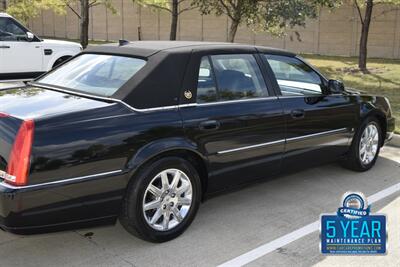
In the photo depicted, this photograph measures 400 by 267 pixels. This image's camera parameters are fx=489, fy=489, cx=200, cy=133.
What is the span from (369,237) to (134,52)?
2.53 metres

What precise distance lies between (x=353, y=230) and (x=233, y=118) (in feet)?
4.50

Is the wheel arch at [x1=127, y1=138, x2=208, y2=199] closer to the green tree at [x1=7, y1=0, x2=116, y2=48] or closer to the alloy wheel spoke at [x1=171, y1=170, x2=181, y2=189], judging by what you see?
the alloy wheel spoke at [x1=171, y1=170, x2=181, y2=189]

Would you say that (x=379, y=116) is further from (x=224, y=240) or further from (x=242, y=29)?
(x=242, y=29)

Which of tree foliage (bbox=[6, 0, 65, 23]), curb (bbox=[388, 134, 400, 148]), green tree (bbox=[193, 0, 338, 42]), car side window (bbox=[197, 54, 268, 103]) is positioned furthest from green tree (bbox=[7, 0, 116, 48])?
car side window (bbox=[197, 54, 268, 103])

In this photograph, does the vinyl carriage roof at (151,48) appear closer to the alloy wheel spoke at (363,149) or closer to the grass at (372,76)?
the alloy wheel spoke at (363,149)

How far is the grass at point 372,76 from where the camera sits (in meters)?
11.6

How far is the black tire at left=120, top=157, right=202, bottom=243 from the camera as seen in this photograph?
3652mm

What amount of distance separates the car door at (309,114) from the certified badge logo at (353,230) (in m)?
0.72

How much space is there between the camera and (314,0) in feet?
39.1

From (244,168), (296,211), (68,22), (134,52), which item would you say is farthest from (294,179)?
Result: (68,22)

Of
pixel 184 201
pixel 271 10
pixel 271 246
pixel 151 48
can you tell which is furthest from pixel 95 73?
pixel 271 10

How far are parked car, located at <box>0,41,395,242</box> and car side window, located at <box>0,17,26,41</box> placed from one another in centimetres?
691

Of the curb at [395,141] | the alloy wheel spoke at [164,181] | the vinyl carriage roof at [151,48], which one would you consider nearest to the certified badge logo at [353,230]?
the alloy wheel spoke at [164,181]

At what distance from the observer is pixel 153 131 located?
3.71m
